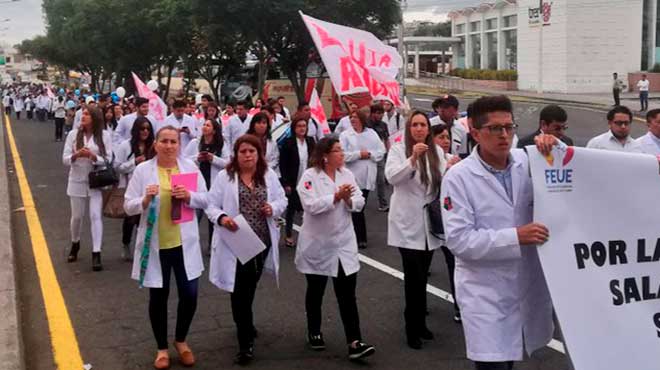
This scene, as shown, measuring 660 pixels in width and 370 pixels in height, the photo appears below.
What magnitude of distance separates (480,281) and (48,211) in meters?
9.84

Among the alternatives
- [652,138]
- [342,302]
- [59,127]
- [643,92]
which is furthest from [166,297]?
[643,92]

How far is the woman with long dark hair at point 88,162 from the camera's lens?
8.02 meters

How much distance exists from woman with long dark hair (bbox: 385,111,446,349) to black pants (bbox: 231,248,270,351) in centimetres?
110

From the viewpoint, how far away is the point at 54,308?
6547mm

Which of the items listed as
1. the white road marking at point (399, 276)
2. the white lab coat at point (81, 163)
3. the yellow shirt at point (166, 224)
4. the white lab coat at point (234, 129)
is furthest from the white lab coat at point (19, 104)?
the yellow shirt at point (166, 224)

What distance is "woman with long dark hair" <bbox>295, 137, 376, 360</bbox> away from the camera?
530cm

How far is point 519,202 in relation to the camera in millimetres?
3432

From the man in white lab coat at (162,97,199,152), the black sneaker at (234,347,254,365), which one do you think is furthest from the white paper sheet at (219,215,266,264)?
the man in white lab coat at (162,97,199,152)

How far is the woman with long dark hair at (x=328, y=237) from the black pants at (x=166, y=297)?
84cm

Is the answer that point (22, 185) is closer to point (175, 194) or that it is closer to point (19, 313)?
point (19, 313)

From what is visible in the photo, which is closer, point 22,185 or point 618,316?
point 618,316

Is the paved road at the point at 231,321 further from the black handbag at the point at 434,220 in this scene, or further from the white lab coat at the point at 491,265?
the white lab coat at the point at 491,265

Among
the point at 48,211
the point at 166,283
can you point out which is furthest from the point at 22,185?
the point at 166,283

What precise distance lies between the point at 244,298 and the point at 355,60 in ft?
15.9
